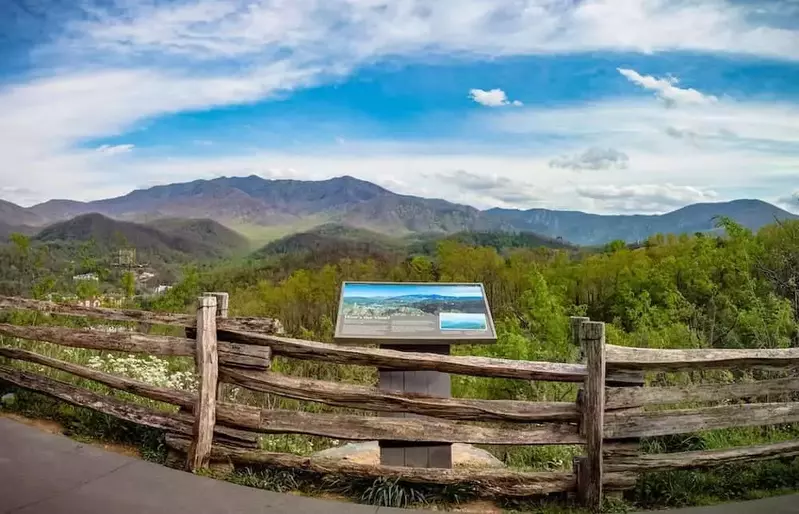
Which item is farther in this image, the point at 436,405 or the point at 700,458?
the point at 700,458

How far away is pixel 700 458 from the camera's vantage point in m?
4.98

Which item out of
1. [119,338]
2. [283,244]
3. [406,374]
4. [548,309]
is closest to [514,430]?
[406,374]

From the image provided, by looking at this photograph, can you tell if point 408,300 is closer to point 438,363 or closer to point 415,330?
point 415,330

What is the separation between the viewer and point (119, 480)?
4.64m

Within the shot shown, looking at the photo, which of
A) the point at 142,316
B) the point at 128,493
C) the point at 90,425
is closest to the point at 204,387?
the point at 128,493

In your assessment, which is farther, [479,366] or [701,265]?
[701,265]

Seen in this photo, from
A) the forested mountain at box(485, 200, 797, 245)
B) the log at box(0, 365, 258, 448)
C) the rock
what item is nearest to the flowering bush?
the log at box(0, 365, 258, 448)

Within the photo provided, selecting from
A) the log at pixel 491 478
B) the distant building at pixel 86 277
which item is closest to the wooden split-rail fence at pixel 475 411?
the log at pixel 491 478

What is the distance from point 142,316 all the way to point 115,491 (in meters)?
1.90

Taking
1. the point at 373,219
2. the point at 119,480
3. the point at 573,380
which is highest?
the point at 373,219

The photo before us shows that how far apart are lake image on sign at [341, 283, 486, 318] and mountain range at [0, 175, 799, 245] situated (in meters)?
8.59

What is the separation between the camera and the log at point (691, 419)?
4.68 metres

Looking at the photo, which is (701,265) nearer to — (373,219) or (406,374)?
(406,374)

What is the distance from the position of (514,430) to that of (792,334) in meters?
6.86
